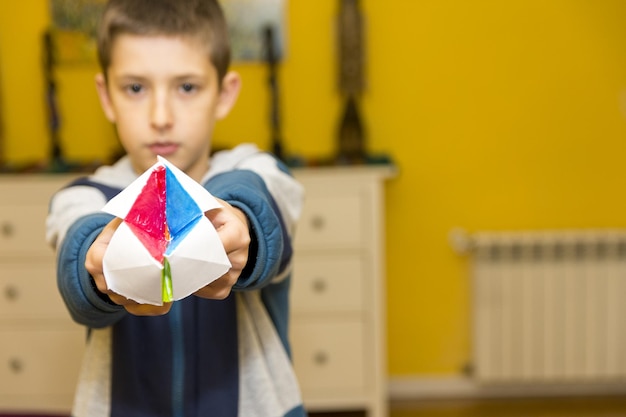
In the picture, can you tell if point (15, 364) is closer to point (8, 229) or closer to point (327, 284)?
point (8, 229)

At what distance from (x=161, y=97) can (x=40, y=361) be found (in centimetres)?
203

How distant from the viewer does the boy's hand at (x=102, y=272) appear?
2.79 ft

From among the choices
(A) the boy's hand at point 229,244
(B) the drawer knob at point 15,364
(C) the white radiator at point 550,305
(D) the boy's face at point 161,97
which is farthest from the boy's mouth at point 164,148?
(C) the white radiator at point 550,305

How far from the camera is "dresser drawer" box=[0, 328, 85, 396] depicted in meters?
2.85

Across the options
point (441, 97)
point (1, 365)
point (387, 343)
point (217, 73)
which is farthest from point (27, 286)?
point (217, 73)

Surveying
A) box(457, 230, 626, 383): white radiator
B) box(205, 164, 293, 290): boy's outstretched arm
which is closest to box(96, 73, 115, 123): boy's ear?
box(205, 164, 293, 290): boy's outstretched arm

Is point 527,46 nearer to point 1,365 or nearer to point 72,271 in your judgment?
point 1,365

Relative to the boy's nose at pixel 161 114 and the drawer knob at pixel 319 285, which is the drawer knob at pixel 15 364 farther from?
the boy's nose at pixel 161 114

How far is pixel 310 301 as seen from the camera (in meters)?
2.90

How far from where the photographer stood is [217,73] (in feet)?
3.96

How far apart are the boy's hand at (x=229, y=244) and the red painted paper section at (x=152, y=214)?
0.07m

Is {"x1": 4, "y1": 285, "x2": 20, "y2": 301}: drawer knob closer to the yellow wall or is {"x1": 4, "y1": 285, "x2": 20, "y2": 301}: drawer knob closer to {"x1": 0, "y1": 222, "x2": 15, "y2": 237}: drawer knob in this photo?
{"x1": 0, "y1": 222, "x2": 15, "y2": 237}: drawer knob

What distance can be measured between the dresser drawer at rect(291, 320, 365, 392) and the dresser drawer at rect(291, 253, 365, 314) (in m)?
0.06

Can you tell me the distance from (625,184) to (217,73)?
2.45 metres
